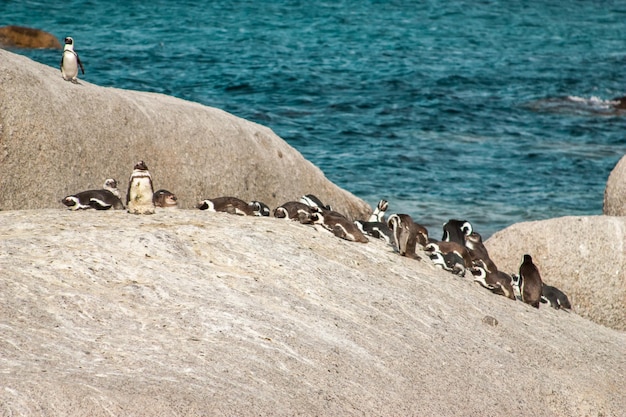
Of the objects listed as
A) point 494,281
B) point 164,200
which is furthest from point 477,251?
point 164,200

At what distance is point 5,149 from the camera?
506 inches

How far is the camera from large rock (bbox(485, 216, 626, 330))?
1506cm

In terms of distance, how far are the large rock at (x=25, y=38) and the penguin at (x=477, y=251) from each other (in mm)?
25560

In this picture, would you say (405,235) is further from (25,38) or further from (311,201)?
(25,38)

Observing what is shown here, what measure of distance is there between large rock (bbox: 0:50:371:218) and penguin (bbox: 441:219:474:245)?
253cm

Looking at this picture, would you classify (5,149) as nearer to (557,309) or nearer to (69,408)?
(69,408)

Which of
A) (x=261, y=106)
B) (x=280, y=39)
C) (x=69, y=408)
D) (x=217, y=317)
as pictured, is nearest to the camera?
(x=69, y=408)

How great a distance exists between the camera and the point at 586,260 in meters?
15.1

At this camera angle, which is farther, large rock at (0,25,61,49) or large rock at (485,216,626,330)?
large rock at (0,25,61,49)

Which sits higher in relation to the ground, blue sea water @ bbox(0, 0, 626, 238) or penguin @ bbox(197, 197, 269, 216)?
penguin @ bbox(197, 197, 269, 216)

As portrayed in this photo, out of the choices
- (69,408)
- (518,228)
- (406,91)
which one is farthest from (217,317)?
(406,91)

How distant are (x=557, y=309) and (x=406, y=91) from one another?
21082mm

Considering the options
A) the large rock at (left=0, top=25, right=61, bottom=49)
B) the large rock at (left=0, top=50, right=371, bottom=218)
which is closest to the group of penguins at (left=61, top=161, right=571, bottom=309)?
the large rock at (left=0, top=50, right=371, bottom=218)

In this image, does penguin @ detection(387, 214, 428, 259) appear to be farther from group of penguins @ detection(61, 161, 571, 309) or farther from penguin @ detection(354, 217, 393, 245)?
penguin @ detection(354, 217, 393, 245)
